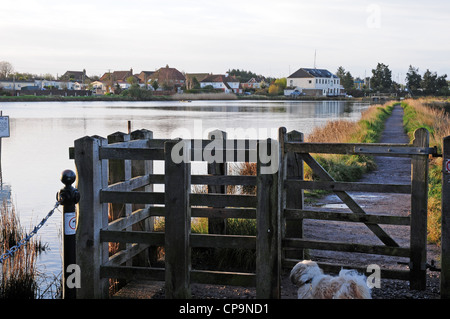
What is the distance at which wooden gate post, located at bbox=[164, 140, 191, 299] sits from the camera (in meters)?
5.61

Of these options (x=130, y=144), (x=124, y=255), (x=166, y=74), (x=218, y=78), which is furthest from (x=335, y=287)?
(x=218, y=78)

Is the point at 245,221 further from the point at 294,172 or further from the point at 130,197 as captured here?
the point at 130,197

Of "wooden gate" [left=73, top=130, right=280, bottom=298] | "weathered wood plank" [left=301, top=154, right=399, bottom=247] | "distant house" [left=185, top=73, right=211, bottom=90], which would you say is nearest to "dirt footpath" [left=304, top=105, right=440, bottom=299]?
"weathered wood plank" [left=301, top=154, right=399, bottom=247]

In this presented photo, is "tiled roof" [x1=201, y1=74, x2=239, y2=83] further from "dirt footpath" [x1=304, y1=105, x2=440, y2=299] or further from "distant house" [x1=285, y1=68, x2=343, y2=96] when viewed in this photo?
"dirt footpath" [x1=304, y1=105, x2=440, y2=299]

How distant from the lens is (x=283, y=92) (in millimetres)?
180375

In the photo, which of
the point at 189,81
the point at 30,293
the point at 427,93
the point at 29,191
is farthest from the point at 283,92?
the point at 30,293

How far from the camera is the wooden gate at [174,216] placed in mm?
5629

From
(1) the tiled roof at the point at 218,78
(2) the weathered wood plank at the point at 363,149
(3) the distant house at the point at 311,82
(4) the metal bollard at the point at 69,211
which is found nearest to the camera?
(4) the metal bollard at the point at 69,211

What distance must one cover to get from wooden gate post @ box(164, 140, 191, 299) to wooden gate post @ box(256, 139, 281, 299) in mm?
696

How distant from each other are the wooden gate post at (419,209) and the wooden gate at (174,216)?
5.27ft

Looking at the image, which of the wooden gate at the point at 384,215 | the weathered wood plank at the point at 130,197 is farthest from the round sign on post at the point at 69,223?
the wooden gate at the point at 384,215

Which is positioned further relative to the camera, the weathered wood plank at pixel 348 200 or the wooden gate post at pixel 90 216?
the weathered wood plank at pixel 348 200

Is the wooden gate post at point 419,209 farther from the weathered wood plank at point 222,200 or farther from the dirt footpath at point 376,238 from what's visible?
the weathered wood plank at point 222,200

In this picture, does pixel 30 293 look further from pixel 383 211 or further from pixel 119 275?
pixel 383 211
